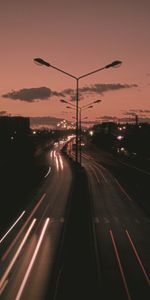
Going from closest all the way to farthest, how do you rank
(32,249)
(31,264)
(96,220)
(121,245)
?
(31,264)
(32,249)
(121,245)
(96,220)

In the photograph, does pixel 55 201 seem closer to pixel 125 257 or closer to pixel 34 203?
pixel 34 203

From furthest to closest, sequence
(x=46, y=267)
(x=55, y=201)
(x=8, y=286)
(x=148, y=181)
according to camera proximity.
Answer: (x=148, y=181) → (x=55, y=201) → (x=46, y=267) → (x=8, y=286)

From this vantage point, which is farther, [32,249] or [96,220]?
[96,220]

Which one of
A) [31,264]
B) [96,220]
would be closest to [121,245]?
[31,264]

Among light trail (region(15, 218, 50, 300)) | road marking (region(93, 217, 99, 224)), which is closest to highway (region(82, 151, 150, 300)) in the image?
road marking (region(93, 217, 99, 224))

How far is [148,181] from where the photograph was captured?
6166 centimetres

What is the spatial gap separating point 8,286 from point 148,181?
43368 mm

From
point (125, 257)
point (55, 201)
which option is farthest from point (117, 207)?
point (125, 257)

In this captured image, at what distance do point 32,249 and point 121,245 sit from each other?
20.4 feet

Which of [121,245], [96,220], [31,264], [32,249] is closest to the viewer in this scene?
[31,264]

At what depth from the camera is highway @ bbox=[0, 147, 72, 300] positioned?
803 inches

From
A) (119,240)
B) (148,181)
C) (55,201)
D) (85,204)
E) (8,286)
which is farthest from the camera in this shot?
(148,181)

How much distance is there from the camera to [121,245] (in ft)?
96.7

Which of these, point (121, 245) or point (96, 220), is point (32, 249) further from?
point (96, 220)
